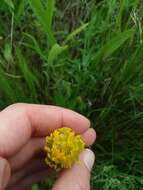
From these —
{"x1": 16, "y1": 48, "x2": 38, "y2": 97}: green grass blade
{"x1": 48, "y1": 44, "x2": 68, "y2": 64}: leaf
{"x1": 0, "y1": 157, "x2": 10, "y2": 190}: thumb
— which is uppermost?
{"x1": 48, "y1": 44, "x2": 68, "y2": 64}: leaf

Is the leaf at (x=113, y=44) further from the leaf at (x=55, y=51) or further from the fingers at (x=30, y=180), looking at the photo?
the fingers at (x=30, y=180)

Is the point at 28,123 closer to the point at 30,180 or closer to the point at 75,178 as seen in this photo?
the point at 75,178

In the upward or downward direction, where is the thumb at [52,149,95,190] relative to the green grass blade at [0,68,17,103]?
downward

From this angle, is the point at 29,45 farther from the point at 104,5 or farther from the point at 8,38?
the point at 104,5

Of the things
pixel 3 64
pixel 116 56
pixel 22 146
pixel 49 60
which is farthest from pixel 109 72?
pixel 22 146

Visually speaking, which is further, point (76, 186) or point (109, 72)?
point (109, 72)

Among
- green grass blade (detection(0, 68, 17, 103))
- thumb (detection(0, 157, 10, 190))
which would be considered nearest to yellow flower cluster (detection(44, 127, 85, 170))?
thumb (detection(0, 157, 10, 190))

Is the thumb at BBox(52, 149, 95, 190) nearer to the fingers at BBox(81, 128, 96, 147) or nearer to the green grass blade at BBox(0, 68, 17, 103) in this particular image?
the fingers at BBox(81, 128, 96, 147)
